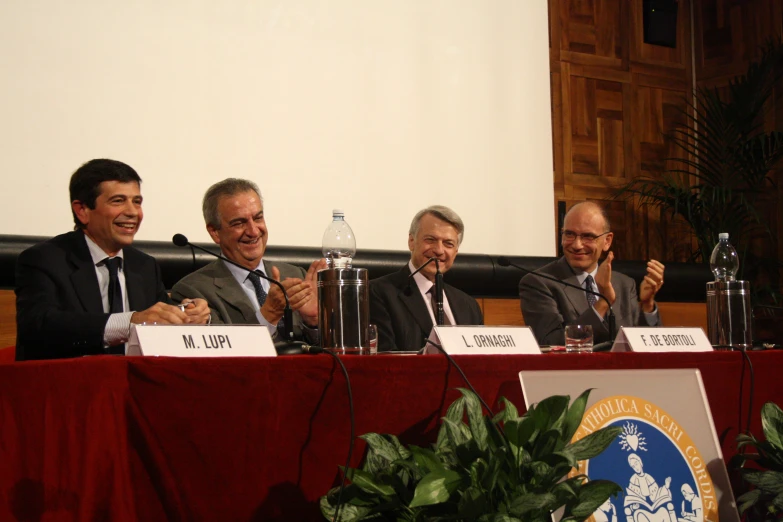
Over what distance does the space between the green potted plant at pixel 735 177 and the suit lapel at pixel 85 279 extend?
11.9 feet

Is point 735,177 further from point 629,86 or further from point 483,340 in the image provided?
point 483,340

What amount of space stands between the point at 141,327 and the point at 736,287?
5.69 feet

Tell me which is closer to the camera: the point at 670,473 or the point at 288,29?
the point at 670,473

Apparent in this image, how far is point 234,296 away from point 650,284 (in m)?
1.37

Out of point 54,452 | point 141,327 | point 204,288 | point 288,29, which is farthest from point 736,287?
point 288,29

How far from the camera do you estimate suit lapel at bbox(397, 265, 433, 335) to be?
120 inches

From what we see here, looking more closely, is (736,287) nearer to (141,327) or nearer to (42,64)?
(141,327)

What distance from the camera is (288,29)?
3.89 meters

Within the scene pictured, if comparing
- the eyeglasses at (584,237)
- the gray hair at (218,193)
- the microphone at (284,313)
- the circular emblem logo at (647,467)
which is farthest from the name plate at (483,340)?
the eyeglasses at (584,237)

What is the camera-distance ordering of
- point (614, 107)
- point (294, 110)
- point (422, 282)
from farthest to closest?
point (614, 107) < point (294, 110) < point (422, 282)

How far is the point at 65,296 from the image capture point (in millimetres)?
2383

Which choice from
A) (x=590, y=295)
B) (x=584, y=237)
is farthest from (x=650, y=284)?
(x=584, y=237)

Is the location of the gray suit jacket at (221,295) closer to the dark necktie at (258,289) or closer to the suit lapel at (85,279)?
the dark necktie at (258,289)

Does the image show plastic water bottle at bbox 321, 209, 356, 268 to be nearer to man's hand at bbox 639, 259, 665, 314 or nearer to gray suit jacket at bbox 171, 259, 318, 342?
gray suit jacket at bbox 171, 259, 318, 342
